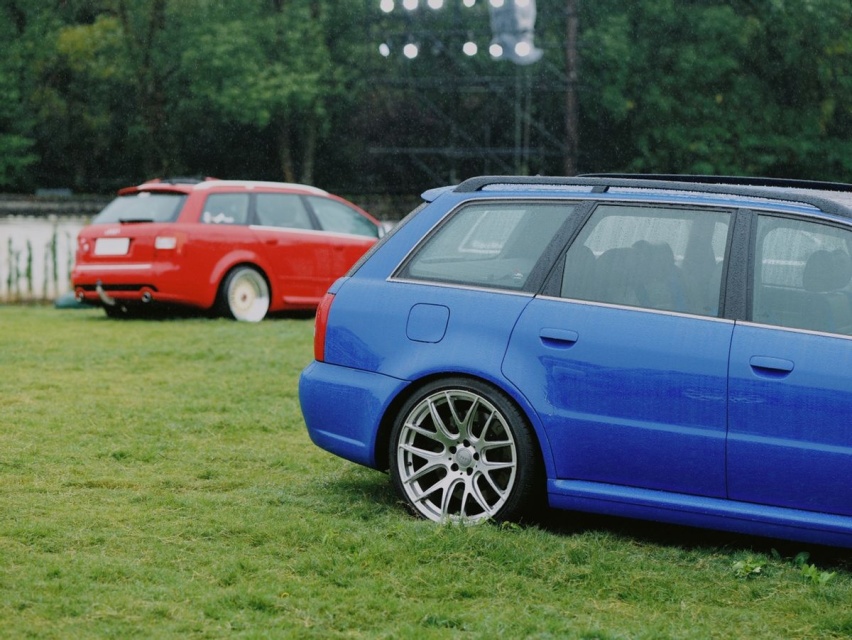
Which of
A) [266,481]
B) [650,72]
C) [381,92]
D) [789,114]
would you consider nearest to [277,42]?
[381,92]

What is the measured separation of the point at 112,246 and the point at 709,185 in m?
10.8

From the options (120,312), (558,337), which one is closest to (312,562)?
(558,337)

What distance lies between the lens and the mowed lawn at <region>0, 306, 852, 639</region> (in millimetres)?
4547

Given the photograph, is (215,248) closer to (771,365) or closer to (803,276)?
(803,276)

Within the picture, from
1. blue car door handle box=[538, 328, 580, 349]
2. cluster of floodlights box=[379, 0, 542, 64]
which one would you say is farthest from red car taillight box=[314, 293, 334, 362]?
cluster of floodlights box=[379, 0, 542, 64]

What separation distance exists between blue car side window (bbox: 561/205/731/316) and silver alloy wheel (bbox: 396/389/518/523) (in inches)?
24.8

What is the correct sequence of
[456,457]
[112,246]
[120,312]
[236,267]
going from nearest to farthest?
[456,457], [112,246], [236,267], [120,312]

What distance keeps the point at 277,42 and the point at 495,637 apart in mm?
47639

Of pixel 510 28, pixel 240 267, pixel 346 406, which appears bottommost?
pixel 240 267

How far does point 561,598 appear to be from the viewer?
4.85 metres

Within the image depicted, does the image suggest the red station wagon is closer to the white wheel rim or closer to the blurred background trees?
the white wheel rim

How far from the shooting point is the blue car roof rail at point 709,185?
17.9ft

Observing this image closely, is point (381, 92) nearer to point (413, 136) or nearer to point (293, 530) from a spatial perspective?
point (413, 136)

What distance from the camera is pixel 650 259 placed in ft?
18.6
